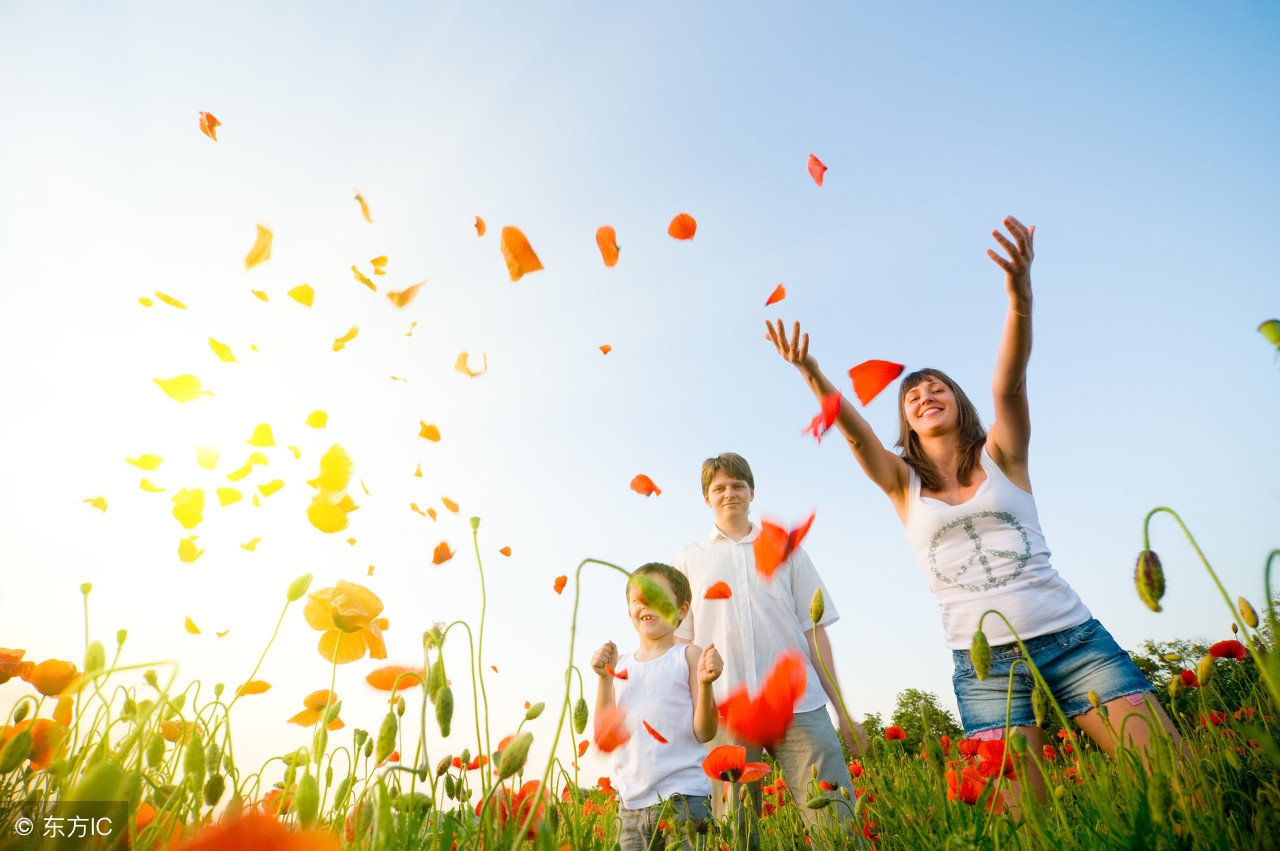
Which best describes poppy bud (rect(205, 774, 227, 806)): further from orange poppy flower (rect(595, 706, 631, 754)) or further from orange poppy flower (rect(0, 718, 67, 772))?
orange poppy flower (rect(595, 706, 631, 754))

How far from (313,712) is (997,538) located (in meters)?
2.45

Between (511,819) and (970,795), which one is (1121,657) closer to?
(970,795)

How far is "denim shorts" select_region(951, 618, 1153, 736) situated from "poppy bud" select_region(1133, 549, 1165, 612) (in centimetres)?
130

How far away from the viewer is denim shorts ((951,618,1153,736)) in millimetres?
2232

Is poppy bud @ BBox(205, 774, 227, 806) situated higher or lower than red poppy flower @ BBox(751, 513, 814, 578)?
lower

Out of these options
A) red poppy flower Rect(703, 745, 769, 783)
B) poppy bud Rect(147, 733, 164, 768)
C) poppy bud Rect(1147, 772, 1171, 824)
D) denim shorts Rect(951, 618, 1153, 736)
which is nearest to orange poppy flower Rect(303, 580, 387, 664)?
poppy bud Rect(147, 733, 164, 768)

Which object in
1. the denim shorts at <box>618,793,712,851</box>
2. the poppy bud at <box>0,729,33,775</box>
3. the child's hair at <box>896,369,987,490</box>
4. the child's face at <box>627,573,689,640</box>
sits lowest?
the denim shorts at <box>618,793,712,851</box>

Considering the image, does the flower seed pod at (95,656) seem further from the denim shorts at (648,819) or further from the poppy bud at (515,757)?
the denim shorts at (648,819)

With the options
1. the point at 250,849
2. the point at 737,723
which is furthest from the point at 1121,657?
the point at 250,849

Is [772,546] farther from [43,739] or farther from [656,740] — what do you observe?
[43,739]

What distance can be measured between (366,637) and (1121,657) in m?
2.45

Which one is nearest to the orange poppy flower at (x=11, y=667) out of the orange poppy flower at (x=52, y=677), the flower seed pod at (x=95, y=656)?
the orange poppy flower at (x=52, y=677)

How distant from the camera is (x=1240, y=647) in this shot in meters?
2.53

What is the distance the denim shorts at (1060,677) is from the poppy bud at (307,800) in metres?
2.14
